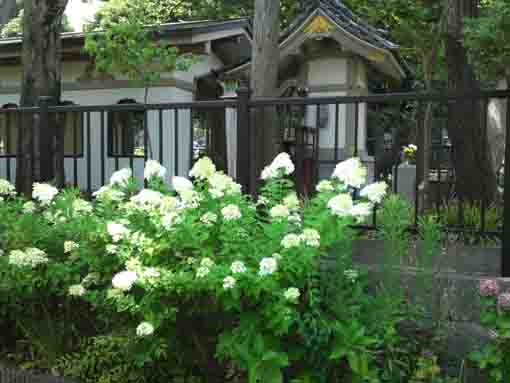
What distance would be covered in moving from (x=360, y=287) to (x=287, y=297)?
1.90 ft

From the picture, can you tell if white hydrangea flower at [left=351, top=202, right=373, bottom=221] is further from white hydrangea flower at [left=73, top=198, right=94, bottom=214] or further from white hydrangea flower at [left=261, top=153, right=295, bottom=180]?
white hydrangea flower at [left=73, top=198, right=94, bottom=214]

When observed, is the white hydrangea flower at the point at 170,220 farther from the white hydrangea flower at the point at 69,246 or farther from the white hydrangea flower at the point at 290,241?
the white hydrangea flower at the point at 69,246

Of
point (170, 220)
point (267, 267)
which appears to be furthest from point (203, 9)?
point (267, 267)

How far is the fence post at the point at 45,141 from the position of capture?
5.20 metres

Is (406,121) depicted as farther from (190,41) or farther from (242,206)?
(242,206)

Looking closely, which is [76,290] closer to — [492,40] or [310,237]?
[310,237]

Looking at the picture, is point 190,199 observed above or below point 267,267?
above

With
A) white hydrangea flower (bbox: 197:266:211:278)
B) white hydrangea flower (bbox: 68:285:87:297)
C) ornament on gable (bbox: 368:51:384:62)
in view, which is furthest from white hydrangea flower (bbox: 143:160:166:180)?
ornament on gable (bbox: 368:51:384:62)

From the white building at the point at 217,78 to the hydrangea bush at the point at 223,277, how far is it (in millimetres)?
7221

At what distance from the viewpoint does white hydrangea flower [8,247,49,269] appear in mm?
3496

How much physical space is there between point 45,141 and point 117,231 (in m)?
2.43

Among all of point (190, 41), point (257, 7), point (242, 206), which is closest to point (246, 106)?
point (242, 206)

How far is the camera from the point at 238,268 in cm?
285

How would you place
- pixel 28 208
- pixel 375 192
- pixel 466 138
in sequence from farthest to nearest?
1. pixel 466 138
2. pixel 28 208
3. pixel 375 192
